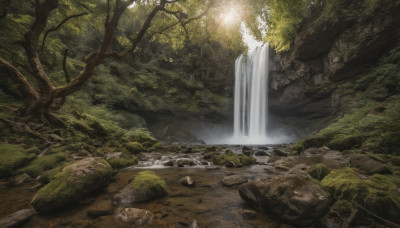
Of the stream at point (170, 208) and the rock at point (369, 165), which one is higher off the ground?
the rock at point (369, 165)

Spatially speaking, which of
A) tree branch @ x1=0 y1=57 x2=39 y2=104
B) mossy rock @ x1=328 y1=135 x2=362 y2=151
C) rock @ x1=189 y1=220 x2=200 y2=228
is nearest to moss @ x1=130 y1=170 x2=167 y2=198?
rock @ x1=189 y1=220 x2=200 y2=228

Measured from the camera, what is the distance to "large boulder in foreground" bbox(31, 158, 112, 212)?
2461 millimetres

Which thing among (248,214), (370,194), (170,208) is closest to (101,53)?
(170,208)

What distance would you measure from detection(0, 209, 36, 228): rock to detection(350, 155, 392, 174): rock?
248 inches

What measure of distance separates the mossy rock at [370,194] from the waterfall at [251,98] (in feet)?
69.3

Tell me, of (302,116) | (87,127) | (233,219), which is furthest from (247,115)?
(233,219)

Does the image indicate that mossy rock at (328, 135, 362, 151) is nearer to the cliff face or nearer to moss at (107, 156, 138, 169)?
the cliff face

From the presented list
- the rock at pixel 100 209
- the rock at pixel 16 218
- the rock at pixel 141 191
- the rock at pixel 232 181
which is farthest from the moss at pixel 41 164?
the rock at pixel 232 181

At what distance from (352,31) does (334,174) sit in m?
16.7

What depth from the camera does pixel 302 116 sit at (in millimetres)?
21078

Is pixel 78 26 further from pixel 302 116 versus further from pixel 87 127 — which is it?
pixel 302 116

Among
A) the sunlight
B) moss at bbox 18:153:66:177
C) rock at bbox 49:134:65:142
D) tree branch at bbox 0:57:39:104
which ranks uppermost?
the sunlight

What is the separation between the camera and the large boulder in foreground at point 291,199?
210 centimetres

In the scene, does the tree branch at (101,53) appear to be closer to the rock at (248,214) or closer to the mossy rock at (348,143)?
the rock at (248,214)
